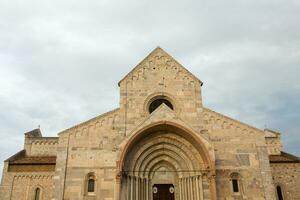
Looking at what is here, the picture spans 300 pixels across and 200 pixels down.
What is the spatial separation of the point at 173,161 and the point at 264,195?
5646 mm

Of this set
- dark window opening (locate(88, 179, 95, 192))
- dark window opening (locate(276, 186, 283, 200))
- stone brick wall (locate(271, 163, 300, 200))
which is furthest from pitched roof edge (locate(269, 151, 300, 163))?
dark window opening (locate(88, 179, 95, 192))

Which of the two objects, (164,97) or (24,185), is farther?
(24,185)

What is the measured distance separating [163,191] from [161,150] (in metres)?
2.51

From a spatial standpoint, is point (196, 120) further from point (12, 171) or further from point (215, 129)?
point (12, 171)

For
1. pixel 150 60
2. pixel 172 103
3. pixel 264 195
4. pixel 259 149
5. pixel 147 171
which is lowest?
pixel 264 195

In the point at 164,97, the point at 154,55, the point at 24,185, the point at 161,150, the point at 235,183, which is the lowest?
the point at 235,183

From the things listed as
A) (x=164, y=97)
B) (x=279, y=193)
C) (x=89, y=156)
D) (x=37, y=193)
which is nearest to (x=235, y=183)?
(x=164, y=97)

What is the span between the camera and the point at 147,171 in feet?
59.7

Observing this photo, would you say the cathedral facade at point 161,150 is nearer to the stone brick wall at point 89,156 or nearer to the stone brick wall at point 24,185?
the stone brick wall at point 89,156

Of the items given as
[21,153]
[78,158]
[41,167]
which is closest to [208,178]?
[78,158]

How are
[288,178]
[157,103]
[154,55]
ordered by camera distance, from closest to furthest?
1. [157,103]
2. [154,55]
3. [288,178]

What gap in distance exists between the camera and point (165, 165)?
61.5 ft

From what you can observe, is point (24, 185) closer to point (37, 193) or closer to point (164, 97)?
point (37, 193)

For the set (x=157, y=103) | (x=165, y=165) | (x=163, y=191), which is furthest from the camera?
(x=157, y=103)
